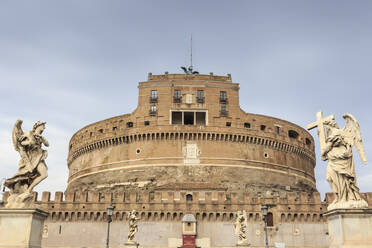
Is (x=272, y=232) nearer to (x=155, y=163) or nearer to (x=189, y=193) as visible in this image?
(x=189, y=193)

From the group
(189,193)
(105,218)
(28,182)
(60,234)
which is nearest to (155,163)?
(189,193)

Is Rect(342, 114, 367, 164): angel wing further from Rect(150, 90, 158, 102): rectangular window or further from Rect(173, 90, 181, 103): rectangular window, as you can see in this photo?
Rect(150, 90, 158, 102): rectangular window

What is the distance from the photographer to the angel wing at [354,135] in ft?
24.7

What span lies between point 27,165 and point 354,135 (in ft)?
21.6

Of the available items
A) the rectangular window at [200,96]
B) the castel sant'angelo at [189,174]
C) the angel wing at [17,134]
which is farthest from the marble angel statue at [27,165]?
the rectangular window at [200,96]

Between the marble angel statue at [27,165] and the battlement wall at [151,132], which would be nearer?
the marble angel statue at [27,165]

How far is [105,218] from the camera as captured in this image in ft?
106

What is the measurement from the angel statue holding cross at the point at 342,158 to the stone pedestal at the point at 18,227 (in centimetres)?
574

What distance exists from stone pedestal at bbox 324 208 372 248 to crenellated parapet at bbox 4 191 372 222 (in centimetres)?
2548

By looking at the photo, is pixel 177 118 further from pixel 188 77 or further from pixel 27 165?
pixel 27 165

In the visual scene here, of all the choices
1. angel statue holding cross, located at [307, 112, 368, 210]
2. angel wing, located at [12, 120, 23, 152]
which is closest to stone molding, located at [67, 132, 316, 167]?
angel wing, located at [12, 120, 23, 152]

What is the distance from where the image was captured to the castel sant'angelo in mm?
31922

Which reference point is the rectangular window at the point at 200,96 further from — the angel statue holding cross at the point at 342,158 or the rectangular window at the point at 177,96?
the angel statue holding cross at the point at 342,158

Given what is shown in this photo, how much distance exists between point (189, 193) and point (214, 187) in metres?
2.57
